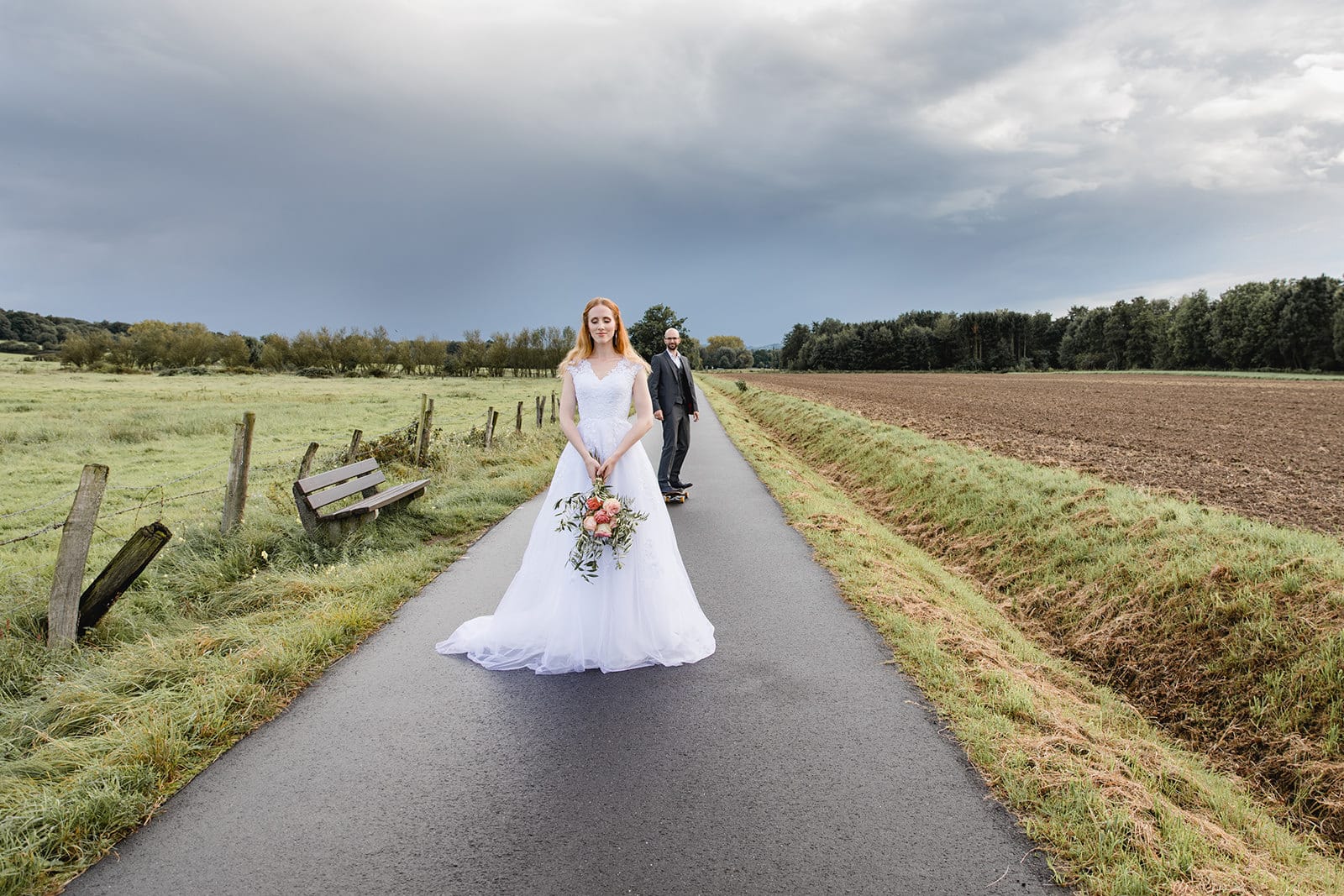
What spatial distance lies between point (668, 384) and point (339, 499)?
4.60 metres

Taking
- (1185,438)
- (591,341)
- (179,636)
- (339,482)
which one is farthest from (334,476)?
(1185,438)

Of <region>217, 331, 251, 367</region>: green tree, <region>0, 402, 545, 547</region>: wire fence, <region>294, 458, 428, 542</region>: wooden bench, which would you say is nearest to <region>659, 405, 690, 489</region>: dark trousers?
<region>294, 458, 428, 542</region>: wooden bench

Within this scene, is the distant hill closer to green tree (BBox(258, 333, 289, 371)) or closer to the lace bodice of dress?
green tree (BBox(258, 333, 289, 371))

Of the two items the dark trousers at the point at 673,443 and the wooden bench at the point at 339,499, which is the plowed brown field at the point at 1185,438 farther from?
the wooden bench at the point at 339,499

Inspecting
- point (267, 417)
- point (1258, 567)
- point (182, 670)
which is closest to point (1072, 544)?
point (1258, 567)

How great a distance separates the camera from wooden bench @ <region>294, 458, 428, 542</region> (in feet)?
22.8

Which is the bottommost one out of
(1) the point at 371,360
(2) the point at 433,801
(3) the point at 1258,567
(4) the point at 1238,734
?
(4) the point at 1238,734

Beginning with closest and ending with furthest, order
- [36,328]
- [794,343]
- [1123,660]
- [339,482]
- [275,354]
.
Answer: [1123,660] < [339,482] < [275,354] < [36,328] < [794,343]

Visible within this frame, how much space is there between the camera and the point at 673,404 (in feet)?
32.5

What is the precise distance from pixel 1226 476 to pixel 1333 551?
581cm

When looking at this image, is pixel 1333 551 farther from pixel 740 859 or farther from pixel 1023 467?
pixel 740 859

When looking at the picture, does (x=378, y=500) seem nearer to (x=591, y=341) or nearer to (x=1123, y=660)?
(x=591, y=341)

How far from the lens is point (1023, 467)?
11.1 metres

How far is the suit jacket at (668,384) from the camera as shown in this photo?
988 cm
